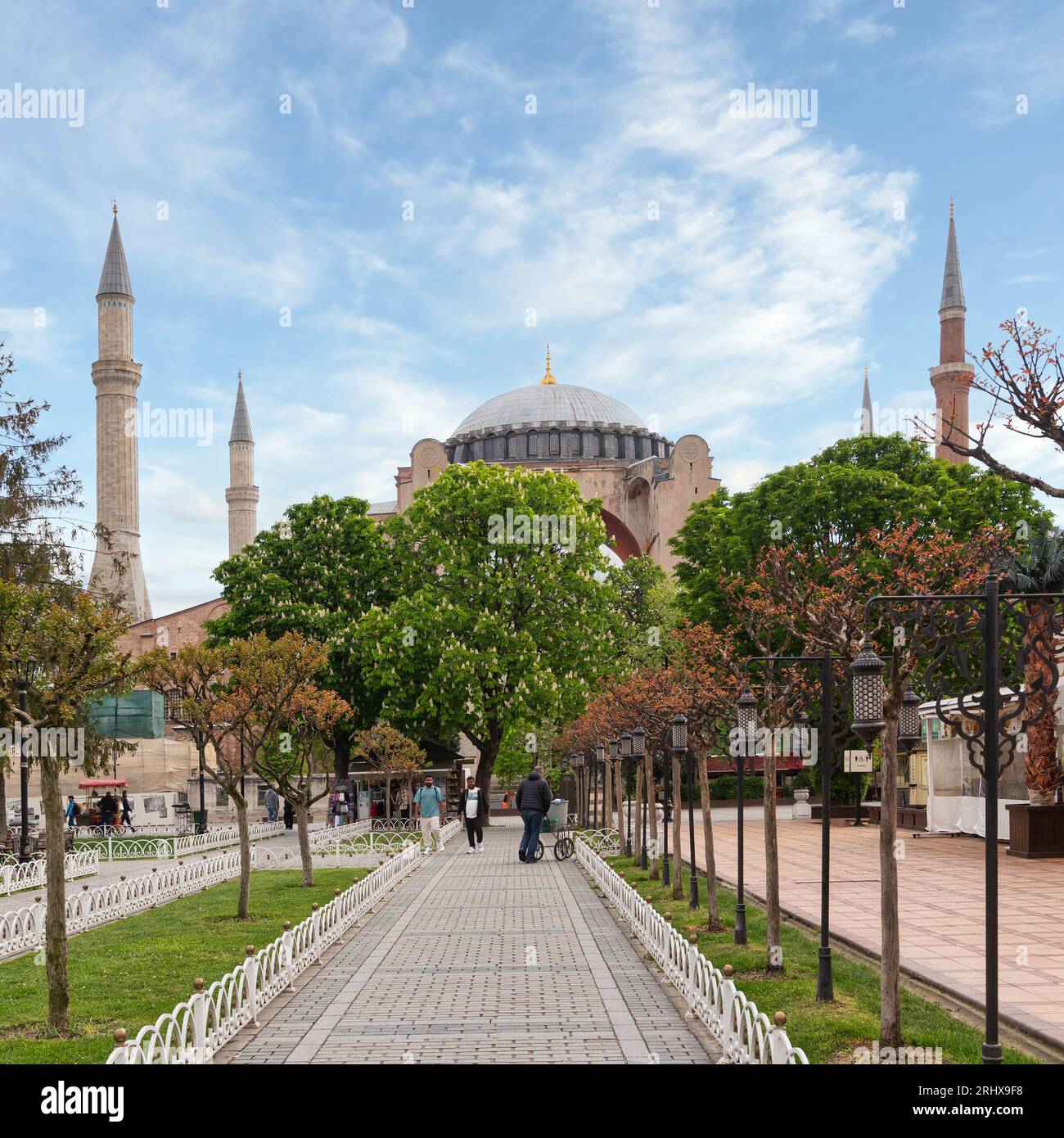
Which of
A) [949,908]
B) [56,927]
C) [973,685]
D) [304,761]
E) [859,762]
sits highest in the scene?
[973,685]

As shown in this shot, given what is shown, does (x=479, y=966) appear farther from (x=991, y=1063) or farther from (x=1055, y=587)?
(x=1055, y=587)

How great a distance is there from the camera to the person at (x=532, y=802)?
931 inches

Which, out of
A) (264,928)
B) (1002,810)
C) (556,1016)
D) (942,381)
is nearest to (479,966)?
(556,1016)

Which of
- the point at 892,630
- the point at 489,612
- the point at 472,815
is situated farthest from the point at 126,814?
the point at 892,630

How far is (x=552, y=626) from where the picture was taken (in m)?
37.1

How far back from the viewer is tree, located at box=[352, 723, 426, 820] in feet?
116

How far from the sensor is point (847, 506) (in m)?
32.8

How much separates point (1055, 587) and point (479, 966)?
47.1 ft

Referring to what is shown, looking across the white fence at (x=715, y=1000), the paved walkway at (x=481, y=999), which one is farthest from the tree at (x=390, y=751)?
the white fence at (x=715, y=1000)

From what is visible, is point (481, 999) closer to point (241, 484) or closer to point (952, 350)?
point (952, 350)

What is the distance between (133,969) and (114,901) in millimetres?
5699

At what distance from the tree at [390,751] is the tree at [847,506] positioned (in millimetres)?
9423

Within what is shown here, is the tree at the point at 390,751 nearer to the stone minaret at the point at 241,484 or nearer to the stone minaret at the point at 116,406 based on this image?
the stone minaret at the point at 116,406

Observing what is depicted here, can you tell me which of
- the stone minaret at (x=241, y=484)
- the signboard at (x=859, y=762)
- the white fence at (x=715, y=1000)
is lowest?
the white fence at (x=715, y=1000)
